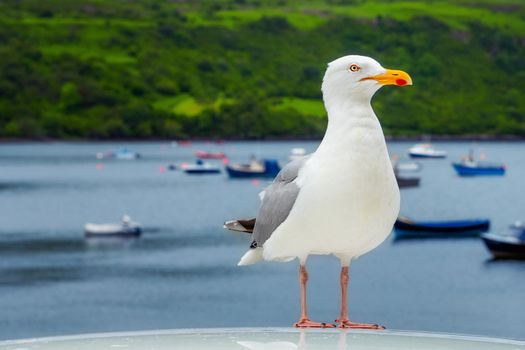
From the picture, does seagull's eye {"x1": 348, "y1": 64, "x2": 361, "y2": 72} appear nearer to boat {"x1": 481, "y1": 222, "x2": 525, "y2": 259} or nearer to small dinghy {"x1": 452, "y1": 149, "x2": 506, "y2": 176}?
boat {"x1": 481, "y1": 222, "x2": 525, "y2": 259}

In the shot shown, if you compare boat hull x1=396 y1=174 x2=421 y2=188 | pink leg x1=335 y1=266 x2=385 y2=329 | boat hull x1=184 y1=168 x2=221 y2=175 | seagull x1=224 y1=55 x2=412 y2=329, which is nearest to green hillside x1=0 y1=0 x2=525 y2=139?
boat hull x1=184 y1=168 x2=221 y2=175

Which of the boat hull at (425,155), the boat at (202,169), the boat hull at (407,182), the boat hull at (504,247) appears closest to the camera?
the boat hull at (504,247)

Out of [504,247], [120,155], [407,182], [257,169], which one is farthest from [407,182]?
[120,155]

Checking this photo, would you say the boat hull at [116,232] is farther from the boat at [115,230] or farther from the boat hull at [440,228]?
the boat hull at [440,228]

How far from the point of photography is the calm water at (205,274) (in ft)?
149

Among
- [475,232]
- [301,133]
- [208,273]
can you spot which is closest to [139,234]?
[208,273]

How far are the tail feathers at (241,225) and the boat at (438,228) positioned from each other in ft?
204

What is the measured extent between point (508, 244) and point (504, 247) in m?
0.93

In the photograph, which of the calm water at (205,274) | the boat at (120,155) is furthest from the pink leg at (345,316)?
the boat at (120,155)

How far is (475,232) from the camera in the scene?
70.7 m

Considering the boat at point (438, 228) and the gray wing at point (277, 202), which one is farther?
the boat at point (438, 228)

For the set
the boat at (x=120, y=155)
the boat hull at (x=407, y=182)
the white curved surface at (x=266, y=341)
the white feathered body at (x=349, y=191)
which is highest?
the boat at (x=120, y=155)

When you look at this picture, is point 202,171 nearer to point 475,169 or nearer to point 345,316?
point 475,169

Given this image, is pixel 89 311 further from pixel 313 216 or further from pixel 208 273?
pixel 313 216
